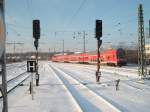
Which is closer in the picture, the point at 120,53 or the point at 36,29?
the point at 36,29

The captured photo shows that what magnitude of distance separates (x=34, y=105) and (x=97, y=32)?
11407mm

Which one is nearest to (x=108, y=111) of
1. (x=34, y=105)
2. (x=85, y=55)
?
(x=34, y=105)

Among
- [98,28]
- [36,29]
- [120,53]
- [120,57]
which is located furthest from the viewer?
[120,57]

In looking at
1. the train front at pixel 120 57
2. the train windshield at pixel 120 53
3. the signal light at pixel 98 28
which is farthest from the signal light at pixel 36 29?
the train front at pixel 120 57

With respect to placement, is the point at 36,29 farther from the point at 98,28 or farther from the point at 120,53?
the point at 120,53

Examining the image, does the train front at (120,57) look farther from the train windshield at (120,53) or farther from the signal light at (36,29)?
the signal light at (36,29)

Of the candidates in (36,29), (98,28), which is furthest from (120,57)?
(36,29)

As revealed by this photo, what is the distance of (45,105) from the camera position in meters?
15.5

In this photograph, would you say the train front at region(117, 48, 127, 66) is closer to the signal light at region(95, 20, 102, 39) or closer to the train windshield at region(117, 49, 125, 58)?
the train windshield at region(117, 49, 125, 58)

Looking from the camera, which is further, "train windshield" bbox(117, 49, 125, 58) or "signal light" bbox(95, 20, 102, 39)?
"train windshield" bbox(117, 49, 125, 58)

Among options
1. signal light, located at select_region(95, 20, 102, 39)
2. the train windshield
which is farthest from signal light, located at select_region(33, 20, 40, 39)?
the train windshield

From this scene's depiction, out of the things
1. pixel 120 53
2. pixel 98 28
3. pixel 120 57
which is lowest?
pixel 120 57

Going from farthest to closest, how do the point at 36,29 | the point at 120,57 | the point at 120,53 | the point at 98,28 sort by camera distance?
the point at 120,57 → the point at 120,53 → the point at 98,28 → the point at 36,29

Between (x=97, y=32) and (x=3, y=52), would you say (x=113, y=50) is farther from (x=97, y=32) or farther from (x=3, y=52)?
(x=3, y=52)
